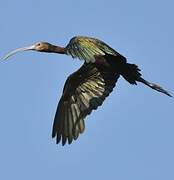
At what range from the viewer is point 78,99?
25.8 meters

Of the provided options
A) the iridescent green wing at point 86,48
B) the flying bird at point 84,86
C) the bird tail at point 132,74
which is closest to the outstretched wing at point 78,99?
the flying bird at point 84,86

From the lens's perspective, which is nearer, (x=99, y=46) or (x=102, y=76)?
(x=99, y=46)

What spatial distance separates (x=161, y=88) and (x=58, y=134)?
3.02m

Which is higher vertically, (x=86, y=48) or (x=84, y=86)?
(x=84, y=86)

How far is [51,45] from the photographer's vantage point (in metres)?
24.4

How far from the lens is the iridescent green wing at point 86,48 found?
1981 centimetres

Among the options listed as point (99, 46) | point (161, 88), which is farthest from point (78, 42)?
point (161, 88)

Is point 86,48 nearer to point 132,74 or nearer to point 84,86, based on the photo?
point 132,74

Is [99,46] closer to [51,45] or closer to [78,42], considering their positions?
[78,42]

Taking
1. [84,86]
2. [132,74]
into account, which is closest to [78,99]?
[84,86]

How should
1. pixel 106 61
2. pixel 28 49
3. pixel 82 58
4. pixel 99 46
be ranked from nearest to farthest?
pixel 82 58 → pixel 99 46 → pixel 106 61 → pixel 28 49

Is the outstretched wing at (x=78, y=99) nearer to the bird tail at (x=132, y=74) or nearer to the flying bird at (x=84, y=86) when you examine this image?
the flying bird at (x=84, y=86)

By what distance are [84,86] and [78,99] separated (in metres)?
0.41

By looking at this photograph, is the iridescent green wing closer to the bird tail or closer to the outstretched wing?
the bird tail
